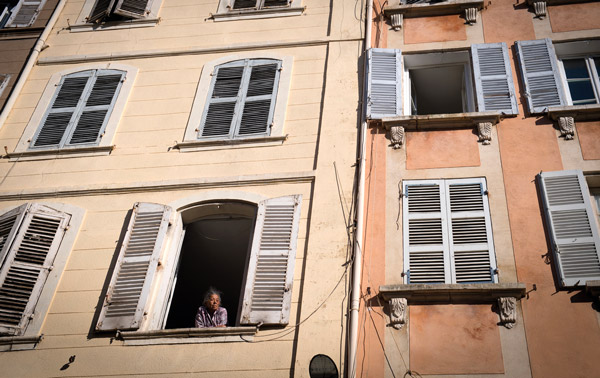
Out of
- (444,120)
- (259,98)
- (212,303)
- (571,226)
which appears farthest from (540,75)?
(212,303)

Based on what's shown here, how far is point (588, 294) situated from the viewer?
302 inches

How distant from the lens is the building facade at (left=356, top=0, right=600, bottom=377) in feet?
24.8

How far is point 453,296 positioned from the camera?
26.0 feet

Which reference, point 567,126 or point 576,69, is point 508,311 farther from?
point 576,69

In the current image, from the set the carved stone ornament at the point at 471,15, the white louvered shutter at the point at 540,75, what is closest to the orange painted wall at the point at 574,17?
the white louvered shutter at the point at 540,75

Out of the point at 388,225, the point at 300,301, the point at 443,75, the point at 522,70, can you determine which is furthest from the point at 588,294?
the point at 443,75

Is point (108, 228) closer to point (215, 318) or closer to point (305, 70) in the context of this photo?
point (215, 318)

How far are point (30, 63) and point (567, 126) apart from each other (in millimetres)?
8796

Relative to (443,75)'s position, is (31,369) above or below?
below

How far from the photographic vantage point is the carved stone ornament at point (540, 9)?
36.2 ft

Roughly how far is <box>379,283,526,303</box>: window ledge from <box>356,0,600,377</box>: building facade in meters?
0.02

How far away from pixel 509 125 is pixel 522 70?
1152mm

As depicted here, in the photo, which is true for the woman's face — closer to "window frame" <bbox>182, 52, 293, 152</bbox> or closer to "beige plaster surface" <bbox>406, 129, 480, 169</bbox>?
"window frame" <bbox>182, 52, 293, 152</bbox>

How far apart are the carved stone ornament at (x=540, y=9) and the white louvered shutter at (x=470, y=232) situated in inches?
142
